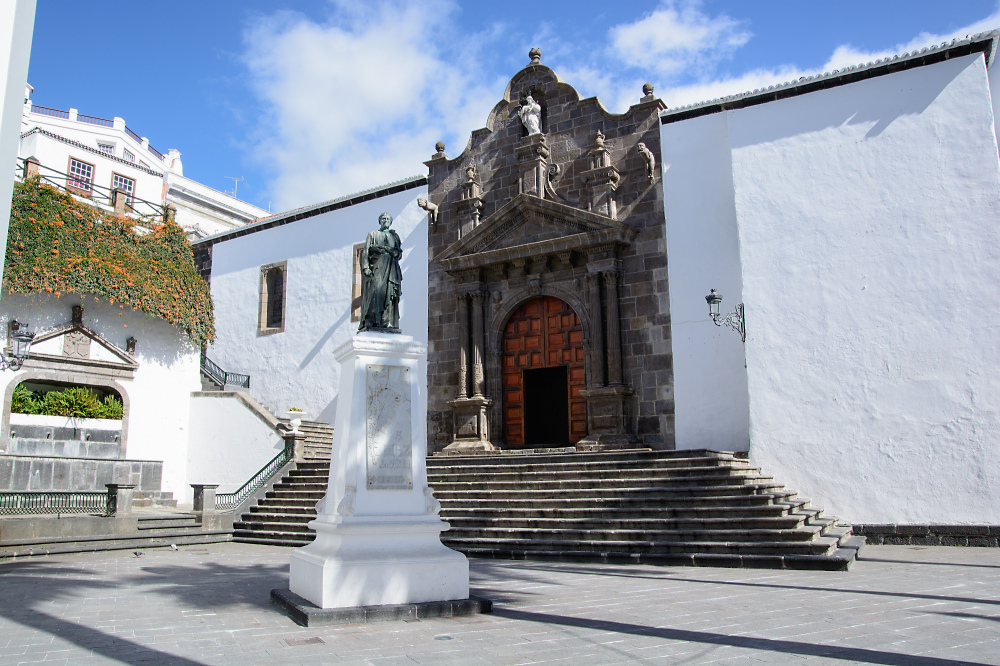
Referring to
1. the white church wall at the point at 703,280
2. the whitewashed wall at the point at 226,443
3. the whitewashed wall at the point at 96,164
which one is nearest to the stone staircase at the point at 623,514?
the white church wall at the point at 703,280

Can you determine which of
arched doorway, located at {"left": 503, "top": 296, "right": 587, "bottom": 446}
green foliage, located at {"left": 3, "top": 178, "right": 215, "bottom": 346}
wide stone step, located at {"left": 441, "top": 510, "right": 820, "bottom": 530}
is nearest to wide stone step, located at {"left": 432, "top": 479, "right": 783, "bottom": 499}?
wide stone step, located at {"left": 441, "top": 510, "right": 820, "bottom": 530}

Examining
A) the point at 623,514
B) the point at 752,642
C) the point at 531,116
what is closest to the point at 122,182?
the point at 531,116

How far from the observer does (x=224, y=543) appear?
12711 millimetres

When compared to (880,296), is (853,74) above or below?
above

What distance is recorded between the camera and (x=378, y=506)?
5.92 m

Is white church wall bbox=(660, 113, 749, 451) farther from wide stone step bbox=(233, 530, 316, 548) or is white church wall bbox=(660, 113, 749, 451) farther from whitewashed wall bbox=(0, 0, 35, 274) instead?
whitewashed wall bbox=(0, 0, 35, 274)

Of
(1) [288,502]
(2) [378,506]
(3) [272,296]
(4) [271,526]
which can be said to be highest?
(3) [272,296]

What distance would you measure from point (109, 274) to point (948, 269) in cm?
1568

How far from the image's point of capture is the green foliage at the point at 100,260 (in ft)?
49.5

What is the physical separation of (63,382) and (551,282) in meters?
10.1

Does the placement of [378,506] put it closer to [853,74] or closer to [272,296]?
[853,74]

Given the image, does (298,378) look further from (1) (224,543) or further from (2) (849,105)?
(2) (849,105)

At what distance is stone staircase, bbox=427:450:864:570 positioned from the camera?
30.6ft

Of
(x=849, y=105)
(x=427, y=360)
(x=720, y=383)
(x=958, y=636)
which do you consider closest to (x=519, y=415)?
(x=427, y=360)
